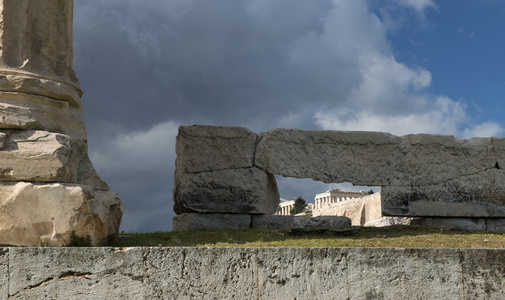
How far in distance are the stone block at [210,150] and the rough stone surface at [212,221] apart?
2.61ft

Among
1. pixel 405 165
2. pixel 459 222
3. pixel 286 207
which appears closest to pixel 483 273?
pixel 405 165

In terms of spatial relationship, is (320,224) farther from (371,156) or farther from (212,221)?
(371,156)

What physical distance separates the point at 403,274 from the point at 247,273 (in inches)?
63.5

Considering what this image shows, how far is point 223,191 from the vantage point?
991 cm

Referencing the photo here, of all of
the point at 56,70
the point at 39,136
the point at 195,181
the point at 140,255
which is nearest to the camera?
the point at 140,255

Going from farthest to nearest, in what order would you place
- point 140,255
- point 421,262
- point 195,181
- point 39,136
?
point 195,181 → point 39,136 → point 421,262 → point 140,255

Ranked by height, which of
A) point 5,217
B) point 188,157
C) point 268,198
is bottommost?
point 5,217

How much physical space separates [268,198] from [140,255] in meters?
4.91

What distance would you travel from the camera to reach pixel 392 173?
404 inches

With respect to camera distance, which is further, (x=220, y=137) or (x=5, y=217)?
(x=220, y=137)

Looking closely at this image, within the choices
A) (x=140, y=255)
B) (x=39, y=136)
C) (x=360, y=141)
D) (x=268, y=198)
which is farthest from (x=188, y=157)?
(x=140, y=255)

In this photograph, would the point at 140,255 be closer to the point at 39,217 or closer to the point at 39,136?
the point at 39,217

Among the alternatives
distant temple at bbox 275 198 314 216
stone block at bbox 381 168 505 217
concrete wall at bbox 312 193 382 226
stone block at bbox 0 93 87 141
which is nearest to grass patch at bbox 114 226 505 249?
stone block at bbox 381 168 505 217

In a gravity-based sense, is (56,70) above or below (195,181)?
above
